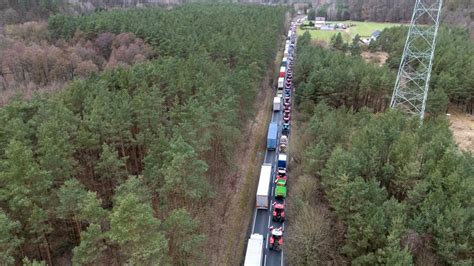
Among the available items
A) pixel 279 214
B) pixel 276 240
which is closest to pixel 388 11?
pixel 279 214

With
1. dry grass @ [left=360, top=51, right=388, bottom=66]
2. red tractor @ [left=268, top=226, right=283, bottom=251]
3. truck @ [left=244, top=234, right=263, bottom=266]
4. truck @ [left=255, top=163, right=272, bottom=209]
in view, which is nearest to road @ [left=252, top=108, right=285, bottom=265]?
red tractor @ [left=268, top=226, right=283, bottom=251]

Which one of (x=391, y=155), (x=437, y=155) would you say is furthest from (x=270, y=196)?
(x=437, y=155)

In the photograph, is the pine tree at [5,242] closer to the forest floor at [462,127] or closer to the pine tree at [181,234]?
the pine tree at [181,234]

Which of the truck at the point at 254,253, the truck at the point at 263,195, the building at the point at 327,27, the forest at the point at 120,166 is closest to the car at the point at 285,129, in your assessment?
the forest at the point at 120,166

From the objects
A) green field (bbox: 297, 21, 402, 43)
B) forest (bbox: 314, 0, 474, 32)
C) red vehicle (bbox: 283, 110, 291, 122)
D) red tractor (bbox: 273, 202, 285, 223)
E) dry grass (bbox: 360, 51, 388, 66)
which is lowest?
red tractor (bbox: 273, 202, 285, 223)

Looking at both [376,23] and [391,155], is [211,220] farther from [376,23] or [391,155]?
[376,23]

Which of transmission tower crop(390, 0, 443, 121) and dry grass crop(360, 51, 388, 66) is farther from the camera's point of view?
dry grass crop(360, 51, 388, 66)

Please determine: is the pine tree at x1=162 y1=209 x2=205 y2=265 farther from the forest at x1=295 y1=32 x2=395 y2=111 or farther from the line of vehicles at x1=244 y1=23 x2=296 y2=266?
the forest at x1=295 y1=32 x2=395 y2=111
